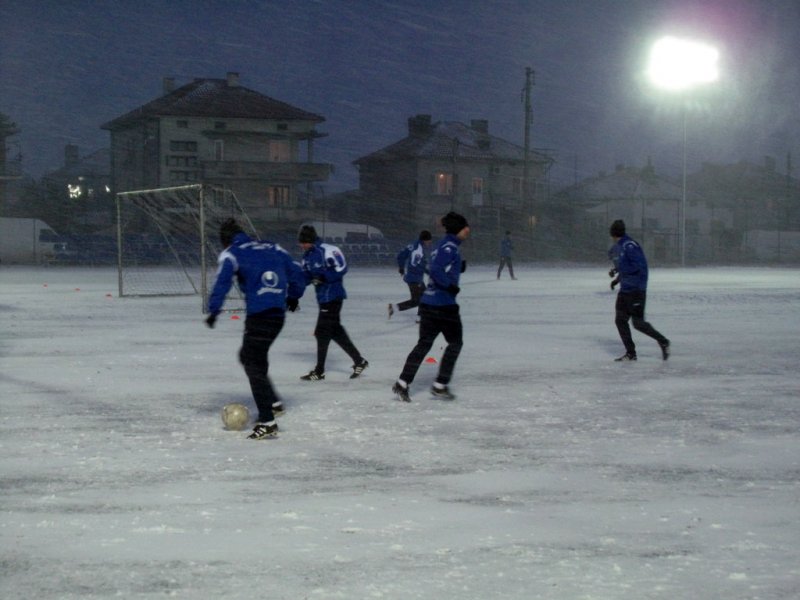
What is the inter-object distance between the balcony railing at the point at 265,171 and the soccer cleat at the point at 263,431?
56.9m

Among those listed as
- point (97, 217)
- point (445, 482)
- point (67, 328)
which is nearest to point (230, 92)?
point (97, 217)

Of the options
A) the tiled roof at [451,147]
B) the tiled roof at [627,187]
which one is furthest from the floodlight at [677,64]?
the tiled roof at [627,187]

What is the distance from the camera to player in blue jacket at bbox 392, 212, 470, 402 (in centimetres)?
967

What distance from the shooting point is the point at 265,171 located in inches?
2539

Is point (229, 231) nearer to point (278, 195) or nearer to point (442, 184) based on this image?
point (278, 195)

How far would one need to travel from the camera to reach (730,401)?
32.3 feet

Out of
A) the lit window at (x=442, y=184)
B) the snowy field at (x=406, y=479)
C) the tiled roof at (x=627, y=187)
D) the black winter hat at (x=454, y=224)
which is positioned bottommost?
the snowy field at (x=406, y=479)

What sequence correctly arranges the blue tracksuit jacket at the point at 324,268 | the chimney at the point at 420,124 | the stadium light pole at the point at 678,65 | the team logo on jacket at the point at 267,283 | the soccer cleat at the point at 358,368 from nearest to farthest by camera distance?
1. the team logo on jacket at the point at 267,283
2. the blue tracksuit jacket at the point at 324,268
3. the soccer cleat at the point at 358,368
4. the stadium light pole at the point at 678,65
5. the chimney at the point at 420,124

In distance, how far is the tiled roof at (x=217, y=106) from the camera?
67500 mm

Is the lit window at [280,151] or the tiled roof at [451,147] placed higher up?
the tiled roof at [451,147]

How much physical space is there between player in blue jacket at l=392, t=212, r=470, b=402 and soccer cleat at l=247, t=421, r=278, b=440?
2.05 m

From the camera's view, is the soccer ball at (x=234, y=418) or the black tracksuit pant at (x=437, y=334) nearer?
the soccer ball at (x=234, y=418)

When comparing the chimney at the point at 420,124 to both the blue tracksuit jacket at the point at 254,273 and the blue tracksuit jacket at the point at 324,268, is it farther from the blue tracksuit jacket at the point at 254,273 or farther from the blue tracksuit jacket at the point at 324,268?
the blue tracksuit jacket at the point at 254,273

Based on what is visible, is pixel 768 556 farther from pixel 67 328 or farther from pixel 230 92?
pixel 230 92
